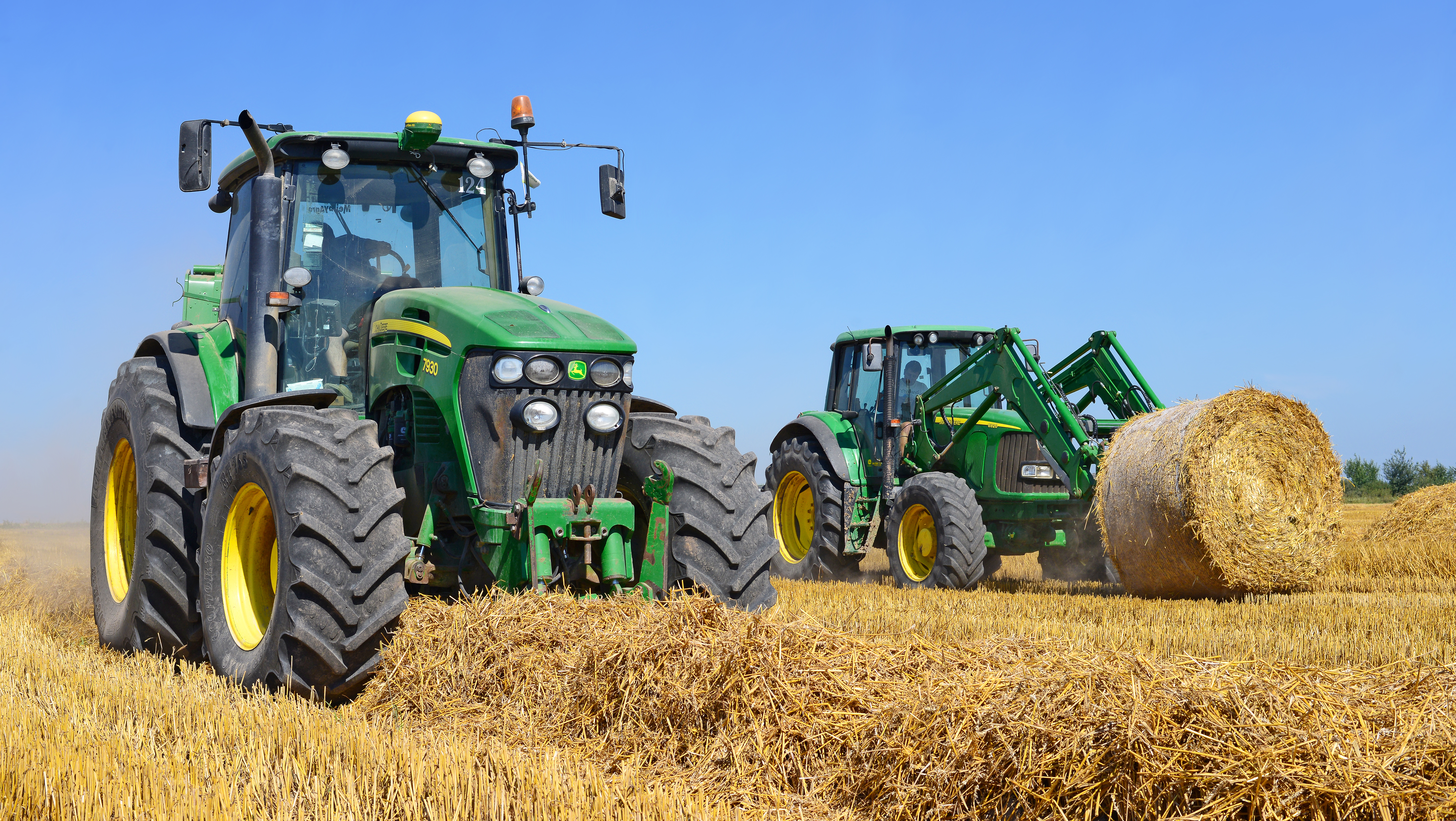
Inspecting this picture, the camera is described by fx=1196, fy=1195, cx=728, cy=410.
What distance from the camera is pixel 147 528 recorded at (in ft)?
18.2

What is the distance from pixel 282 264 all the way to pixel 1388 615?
21.6 feet

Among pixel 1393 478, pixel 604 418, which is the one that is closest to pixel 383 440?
pixel 604 418

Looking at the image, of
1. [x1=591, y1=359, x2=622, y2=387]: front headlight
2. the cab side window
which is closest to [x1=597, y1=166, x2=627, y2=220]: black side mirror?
[x1=591, y1=359, x2=622, y2=387]: front headlight

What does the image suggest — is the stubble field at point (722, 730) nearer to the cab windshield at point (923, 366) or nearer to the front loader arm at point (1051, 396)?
the front loader arm at point (1051, 396)

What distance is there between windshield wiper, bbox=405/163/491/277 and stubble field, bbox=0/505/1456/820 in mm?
1986

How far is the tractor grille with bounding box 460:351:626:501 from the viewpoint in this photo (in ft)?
15.7

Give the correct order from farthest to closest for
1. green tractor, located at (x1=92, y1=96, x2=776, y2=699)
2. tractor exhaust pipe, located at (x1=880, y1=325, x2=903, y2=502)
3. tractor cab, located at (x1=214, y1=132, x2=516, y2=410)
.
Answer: tractor exhaust pipe, located at (x1=880, y1=325, x2=903, y2=502)
tractor cab, located at (x1=214, y1=132, x2=516, y2=410)
green tractor, located at (x1=92, y1=96, x2=776, y2=699)

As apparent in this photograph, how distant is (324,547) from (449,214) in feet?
7.18

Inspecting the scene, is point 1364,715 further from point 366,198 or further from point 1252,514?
point 1252,514

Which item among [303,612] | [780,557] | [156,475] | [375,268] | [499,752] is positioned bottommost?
[780,557]

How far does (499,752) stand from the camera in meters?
3.56

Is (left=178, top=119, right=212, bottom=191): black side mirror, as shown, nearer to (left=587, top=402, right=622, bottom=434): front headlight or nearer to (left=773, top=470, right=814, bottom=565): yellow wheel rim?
(left=587, top=402, right=622, bottom=434): front headlight

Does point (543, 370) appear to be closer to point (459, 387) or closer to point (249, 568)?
point (459, 387)

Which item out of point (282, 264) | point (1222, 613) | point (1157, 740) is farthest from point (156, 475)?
point (1222, 613)
